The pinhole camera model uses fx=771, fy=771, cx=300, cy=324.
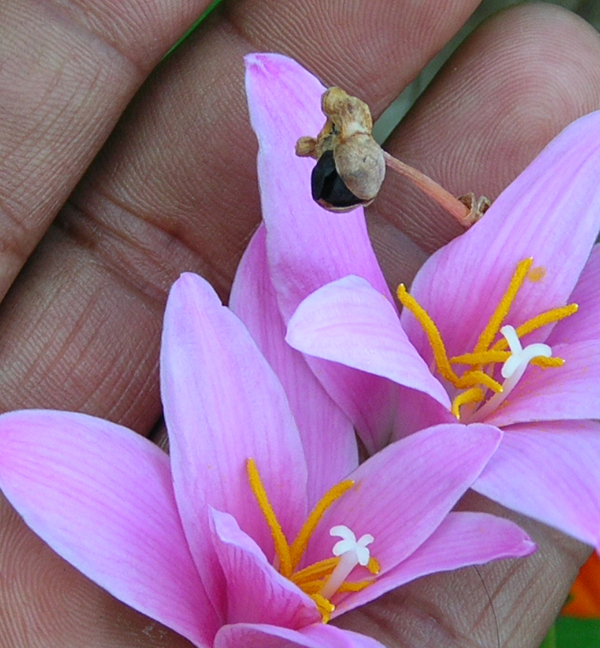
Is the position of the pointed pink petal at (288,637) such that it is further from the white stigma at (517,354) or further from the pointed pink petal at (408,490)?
the white stigma at (517,354)

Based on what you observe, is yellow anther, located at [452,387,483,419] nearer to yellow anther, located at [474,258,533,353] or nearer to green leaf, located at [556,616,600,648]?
yellow anther, located at [474,258,533,353]

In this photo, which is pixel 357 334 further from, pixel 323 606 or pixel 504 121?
pixel 504 121

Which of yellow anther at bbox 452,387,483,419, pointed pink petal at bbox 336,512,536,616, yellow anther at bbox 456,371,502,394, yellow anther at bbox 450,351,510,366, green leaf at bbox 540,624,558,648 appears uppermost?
yellow anther at bbox 450,351,510,366

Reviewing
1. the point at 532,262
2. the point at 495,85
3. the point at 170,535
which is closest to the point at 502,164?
the point at 495,85

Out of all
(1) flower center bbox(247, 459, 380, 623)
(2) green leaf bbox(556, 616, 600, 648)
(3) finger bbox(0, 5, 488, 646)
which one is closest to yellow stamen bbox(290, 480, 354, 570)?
(1) flower center bbox(247, 459, 380, 623)

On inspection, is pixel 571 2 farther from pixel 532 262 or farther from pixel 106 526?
pixel 106 526

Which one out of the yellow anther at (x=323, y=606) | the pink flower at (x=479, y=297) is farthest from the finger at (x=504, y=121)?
the yellow anther at (x=323, y=606)
